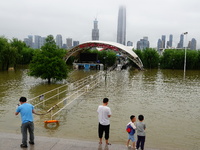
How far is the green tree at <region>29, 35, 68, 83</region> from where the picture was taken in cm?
2112

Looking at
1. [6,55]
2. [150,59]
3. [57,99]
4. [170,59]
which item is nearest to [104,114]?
[57,99]

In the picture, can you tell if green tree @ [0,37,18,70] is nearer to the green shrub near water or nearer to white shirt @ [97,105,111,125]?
white shirt @ [97,105,111,125]

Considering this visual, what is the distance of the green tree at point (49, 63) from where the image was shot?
69.3 ft

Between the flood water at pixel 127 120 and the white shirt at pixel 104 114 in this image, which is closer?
the white shirt at pixel 104 114

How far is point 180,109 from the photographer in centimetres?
1212

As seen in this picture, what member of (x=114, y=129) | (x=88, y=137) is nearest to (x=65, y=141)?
(x=88, y=137)

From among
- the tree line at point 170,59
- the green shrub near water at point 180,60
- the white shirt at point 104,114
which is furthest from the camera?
the tree line at point 170,59

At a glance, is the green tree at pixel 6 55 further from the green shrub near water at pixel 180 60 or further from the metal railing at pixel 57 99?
the green shrub near water at pixel 180 60

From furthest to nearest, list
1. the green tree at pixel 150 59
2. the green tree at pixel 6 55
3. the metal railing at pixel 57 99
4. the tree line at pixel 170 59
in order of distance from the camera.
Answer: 1. the green tree at pixel 150 59
2. the tree line at pixel 170 59
3. the green tree at pixel 6 55
4. the metal railing at pixel 57 99

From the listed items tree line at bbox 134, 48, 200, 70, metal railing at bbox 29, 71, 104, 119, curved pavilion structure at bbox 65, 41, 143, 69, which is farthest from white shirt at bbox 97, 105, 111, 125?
tree line at bbox 134, 48, 200, 70

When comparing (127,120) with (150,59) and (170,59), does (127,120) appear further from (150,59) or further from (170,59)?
(170,59)

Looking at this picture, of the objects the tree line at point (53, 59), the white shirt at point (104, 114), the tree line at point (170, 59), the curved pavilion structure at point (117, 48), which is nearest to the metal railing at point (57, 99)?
the white shirt at point (104, 114)

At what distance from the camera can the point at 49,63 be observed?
70.0 feet

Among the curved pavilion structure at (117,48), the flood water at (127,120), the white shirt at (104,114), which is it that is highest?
the curved pavilion structure at (117,48)
